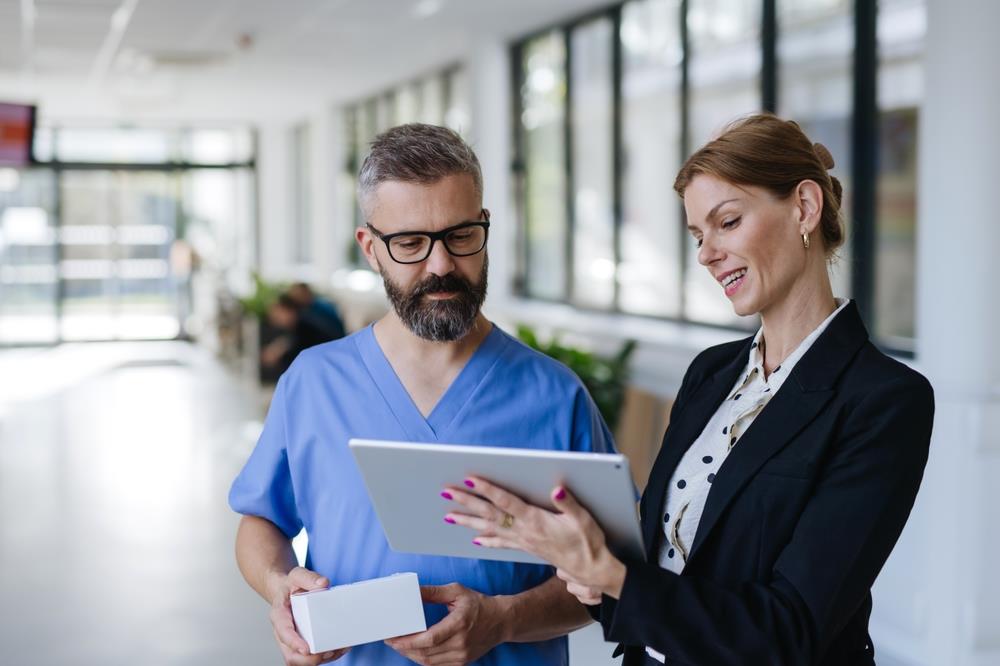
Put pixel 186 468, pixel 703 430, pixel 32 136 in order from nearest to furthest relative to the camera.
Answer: pixel 703 430, pixel 186 468, pixel 32 136

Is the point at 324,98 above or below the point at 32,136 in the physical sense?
above

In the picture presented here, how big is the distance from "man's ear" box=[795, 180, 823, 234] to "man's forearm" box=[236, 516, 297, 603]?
0.89 meters

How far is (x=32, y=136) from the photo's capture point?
29.9 ft

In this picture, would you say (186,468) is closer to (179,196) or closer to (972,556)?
(972,556)

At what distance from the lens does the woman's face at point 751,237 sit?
4.87 ft

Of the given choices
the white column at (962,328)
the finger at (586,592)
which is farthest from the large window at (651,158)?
the finger at (586,592)

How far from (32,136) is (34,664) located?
19.8 ft

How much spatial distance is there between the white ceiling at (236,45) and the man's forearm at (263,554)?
Answer: 5.64m

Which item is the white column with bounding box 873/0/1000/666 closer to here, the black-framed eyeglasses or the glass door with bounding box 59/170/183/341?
the black-framed eyeglasses

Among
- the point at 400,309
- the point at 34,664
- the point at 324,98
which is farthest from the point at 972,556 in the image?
the point at 324,98

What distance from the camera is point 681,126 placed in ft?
20.8

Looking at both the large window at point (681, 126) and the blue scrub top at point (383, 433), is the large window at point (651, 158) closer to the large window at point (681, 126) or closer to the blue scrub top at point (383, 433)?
the large window at point (681, 126)

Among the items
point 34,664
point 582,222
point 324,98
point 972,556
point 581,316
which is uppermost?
point 324,98

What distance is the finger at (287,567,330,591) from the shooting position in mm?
1582
